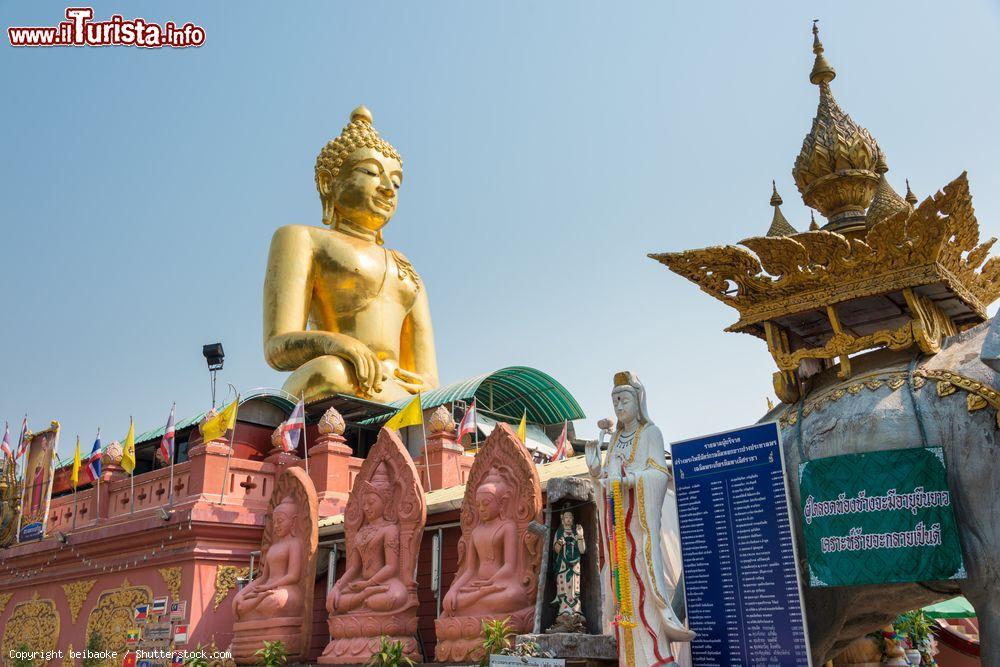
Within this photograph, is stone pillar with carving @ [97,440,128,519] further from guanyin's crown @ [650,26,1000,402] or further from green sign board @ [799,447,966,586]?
green sign board @ [799,447,966,586]

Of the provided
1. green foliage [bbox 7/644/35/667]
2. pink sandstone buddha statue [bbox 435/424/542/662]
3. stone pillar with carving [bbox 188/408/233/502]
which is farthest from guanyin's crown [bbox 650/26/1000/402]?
green foliage [bbox 7/644/35/667]

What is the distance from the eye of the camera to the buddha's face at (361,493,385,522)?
11469 mm

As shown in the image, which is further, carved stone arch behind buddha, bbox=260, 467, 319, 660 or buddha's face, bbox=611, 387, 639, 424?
carved stone arch behind buddha, bbox=260, 467, 319, 660

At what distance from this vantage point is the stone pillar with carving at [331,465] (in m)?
14.6

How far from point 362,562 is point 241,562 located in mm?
3174

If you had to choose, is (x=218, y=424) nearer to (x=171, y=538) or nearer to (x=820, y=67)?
(x=171, y=538)

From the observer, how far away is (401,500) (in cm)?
1138

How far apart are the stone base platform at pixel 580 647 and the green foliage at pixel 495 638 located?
24.4 inches

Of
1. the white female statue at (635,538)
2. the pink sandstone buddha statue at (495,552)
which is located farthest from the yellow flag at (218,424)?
the white female statue at (635,538)

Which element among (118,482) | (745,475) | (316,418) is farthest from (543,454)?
(745,475)

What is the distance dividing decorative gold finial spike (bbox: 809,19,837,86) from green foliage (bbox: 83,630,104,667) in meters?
13.2

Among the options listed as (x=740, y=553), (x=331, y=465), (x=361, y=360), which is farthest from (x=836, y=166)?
(x=361, y=360)

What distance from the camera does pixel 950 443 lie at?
6848 millimetres

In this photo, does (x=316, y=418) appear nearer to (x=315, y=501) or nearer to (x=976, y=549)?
(x=315, y=501)
